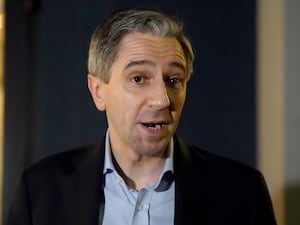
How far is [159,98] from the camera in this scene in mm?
915

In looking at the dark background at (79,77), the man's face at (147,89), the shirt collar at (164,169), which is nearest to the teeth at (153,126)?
the man's face at (147,89)

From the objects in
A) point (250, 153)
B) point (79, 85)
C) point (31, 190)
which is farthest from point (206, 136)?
point (31, 190)

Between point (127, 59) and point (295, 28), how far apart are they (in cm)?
56

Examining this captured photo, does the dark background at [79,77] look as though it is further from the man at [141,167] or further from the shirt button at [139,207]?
the shirt button at [139,207]

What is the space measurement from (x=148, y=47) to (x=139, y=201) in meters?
0.31

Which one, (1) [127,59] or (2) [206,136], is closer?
(1) [127,59]

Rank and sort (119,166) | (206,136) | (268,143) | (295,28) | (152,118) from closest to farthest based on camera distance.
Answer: (152,118)
(119,166)
(295,28)
(268,143)
(206,136)

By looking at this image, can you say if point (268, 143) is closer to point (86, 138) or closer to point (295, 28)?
point (295, 28)

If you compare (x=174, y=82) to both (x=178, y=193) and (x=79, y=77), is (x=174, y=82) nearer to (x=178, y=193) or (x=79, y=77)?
(x=178, y=193)

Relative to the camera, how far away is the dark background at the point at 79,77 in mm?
1454

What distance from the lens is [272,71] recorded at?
1.36 m

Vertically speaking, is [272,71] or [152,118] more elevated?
[272,71]

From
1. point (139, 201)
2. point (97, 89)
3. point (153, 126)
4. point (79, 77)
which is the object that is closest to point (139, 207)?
point (139, 201)

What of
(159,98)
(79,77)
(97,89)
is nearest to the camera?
(159,98)
